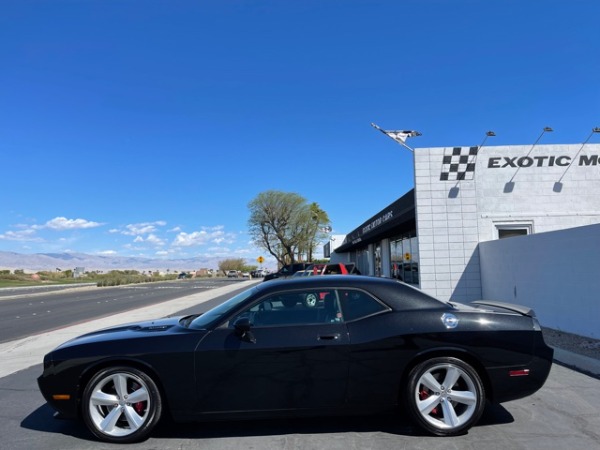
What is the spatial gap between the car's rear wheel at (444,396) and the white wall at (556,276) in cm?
581

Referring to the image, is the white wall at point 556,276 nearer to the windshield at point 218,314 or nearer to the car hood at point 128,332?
the windshield at point 218,314

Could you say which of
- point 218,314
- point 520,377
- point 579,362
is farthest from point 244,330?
point 579,362

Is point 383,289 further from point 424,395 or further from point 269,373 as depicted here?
point 269,373

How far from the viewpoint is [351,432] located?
4594mm

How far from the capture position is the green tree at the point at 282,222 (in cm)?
6069

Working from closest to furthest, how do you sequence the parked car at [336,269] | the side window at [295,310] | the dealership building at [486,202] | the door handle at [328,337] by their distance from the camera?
the door handle at [328,337] < the side window at [295,310] < the dealership building at [486,202] < the parked car at [336,269]

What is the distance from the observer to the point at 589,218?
14.8 m

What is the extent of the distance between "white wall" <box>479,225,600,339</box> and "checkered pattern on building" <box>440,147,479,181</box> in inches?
104

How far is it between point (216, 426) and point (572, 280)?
8074 mm

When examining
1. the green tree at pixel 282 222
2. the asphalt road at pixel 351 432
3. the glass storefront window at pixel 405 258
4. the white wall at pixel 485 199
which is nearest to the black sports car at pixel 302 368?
the asphalt road at pixel 351 432

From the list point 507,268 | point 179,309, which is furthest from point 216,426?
point 179,309

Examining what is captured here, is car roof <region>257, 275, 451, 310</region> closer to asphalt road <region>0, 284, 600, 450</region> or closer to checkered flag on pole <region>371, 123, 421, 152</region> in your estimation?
asphalt road <region>0, 284, 600, 450</region>

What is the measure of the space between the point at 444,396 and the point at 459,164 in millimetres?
11994

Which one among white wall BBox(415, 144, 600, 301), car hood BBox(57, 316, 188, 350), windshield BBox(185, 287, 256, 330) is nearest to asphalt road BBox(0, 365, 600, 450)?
car hood BBox(57, 316, 188, 350)
